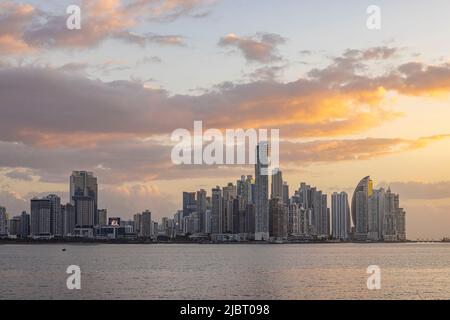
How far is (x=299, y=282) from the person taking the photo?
4092 inches

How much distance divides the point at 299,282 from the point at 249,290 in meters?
14.4
